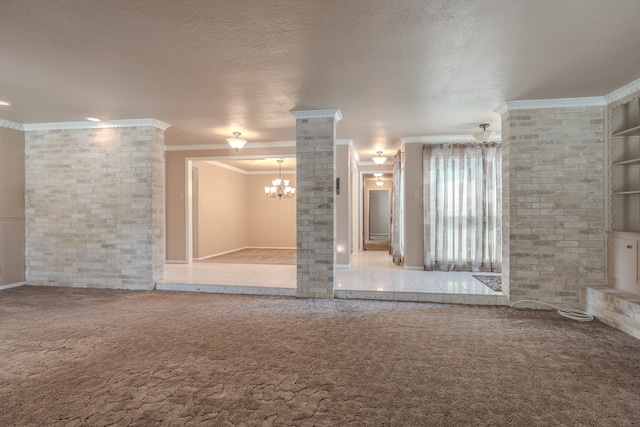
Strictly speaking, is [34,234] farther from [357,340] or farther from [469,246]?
[469,246]

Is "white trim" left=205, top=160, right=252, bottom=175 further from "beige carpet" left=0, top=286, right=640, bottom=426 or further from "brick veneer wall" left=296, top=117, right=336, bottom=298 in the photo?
"beige carpet" left=0, top=286, right=640, bottom=426

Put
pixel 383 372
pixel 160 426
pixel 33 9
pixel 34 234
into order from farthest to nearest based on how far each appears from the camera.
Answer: pixel 34 234, pixel 383 372, pixel 33 9, pixel 160 426

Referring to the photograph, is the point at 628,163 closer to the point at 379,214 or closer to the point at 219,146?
the point at 219,146

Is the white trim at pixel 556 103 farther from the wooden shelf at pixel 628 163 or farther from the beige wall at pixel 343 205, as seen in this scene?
the beige wall at pixel 343 205

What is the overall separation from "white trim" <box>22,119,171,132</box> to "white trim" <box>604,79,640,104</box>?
6155 millimetres

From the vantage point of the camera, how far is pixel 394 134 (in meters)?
6.75

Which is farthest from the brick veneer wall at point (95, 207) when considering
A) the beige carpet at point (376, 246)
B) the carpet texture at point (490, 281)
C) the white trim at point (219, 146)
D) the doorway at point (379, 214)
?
the doorway at point (379, 214)

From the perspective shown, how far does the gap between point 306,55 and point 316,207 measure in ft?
7.59

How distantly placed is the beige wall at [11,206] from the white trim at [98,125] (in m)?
0.31

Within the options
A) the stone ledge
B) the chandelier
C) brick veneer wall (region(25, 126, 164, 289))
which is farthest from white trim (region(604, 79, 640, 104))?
the chandelier

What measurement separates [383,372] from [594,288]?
3.20 metres

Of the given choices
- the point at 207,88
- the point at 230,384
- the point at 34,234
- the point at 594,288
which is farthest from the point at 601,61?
the point at 34,234

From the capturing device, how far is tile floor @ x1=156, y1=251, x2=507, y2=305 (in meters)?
5.00

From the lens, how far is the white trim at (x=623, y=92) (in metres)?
3.92
